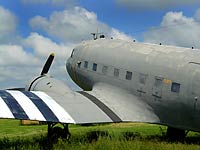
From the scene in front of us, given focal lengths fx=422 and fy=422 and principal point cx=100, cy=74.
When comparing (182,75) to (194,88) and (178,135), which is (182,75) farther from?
(178,135)

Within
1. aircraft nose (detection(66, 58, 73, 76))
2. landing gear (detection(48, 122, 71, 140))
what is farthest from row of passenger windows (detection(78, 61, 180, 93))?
landing gear (detection(48, 122, 71, 140))

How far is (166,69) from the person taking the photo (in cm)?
1385

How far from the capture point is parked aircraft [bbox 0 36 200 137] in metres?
12.9

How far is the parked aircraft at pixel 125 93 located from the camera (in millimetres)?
12914

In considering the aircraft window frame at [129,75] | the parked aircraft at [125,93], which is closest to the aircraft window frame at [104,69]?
the parked aircraft at [125,93]

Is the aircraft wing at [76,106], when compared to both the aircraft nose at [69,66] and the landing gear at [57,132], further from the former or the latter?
the aircraft nose at [69,66]

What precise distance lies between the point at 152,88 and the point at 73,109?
276 centimetres

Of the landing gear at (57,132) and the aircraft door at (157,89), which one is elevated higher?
the aircraft door at (157,89)

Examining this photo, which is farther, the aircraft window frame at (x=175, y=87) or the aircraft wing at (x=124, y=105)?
the aircraft wing at (x=124, y=105)

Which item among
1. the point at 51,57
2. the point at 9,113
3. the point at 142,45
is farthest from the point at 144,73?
the point at 51,57

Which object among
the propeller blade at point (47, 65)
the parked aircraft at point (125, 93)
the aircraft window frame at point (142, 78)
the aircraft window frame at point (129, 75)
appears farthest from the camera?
the propeller blade at point (47, 65)

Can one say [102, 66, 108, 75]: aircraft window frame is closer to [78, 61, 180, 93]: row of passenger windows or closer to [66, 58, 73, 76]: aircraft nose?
[78, 61, 180, 93]: row of passenger windows

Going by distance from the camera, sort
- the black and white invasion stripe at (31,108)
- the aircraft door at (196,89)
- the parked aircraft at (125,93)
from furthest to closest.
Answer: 1. the parked aircraft at (125,93)
2. the aircraft door at (196,89)
3. the black and white invasion stripe at (31,108)

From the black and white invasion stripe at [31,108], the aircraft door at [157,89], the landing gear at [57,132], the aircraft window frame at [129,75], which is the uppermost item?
the aircraft window frame at [129,75]
